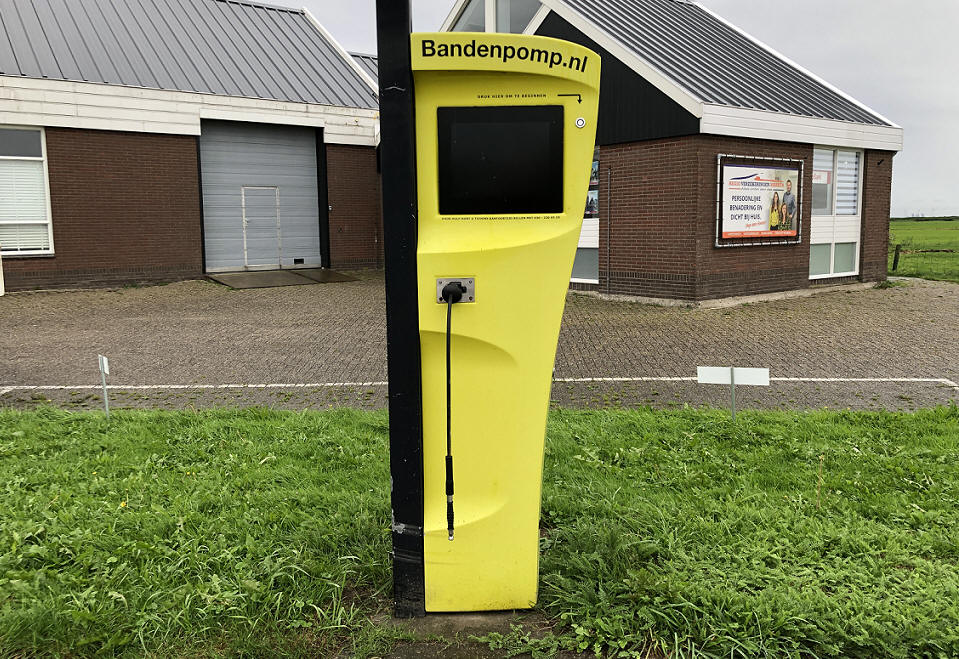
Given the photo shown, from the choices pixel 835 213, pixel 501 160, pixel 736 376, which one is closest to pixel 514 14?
pixel 835 213

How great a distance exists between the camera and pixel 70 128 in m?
17.9

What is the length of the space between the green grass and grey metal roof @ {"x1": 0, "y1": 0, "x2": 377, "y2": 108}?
607 inches

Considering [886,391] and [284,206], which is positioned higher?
[284,206]

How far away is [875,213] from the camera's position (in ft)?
62.2

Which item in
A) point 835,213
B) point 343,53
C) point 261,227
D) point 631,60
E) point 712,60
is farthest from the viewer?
point 343,53

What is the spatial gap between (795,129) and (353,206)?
1214cm

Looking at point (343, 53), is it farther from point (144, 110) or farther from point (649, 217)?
point (649, 217)

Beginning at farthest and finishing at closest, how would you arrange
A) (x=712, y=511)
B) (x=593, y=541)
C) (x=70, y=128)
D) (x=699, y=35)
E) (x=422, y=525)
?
(x=699, y=35) → (x=70, y=128) → (x=712, y=511) → (x=593, y=541) → (x=422, y=525)

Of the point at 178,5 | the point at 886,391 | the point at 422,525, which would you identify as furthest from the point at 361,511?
the point at 178,5

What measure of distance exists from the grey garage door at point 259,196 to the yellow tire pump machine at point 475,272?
18771 mm

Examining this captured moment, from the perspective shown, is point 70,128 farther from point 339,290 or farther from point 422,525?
point 422,525

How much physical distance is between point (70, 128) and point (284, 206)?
226 inches

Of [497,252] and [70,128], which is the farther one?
[70,128]

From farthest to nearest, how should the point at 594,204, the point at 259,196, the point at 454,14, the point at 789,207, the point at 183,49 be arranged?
the point at 259,196 < the point at 183,49 < the point at 454,14 < the point at 594,204 < the point at 789,207
